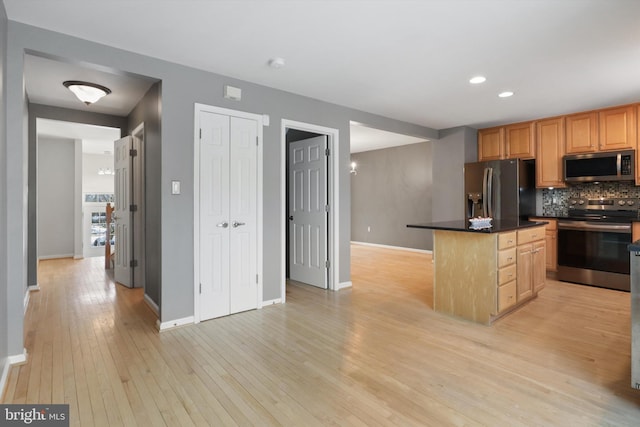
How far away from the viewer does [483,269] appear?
10.5ft

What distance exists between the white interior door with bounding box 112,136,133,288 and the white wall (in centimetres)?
450

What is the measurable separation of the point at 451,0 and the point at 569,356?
262 centimetres

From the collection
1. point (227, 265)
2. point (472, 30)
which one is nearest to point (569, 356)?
point (472, 30)

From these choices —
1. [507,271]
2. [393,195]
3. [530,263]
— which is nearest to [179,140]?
[507,271]

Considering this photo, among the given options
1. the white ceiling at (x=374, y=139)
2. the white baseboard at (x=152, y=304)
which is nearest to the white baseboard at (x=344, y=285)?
the white baseboard at (x=152, y=304)

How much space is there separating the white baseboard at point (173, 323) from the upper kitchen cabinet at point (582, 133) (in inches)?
215

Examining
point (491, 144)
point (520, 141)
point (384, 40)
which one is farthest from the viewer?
point (491, 144)

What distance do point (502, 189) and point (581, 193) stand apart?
1126 millimetres

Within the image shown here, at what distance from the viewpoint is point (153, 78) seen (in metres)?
3.06

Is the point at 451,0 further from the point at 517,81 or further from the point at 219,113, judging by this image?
the point at 219,113

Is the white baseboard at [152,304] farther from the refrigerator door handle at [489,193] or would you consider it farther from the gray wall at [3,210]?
the refrigerator door handle at [489,193]

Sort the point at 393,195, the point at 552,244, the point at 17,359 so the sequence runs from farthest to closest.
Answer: the point at 393,195 → the point at 552,244 → the point at 17,359

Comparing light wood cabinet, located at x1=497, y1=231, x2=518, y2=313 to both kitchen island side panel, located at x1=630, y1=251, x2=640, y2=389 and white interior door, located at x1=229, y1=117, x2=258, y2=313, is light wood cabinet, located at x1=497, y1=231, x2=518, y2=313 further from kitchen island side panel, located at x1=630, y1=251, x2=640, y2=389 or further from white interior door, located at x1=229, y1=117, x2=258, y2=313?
white interior door, located at x1=229, y1=117, x2=258, y2=313

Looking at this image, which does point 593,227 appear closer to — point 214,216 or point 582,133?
point 582,133
